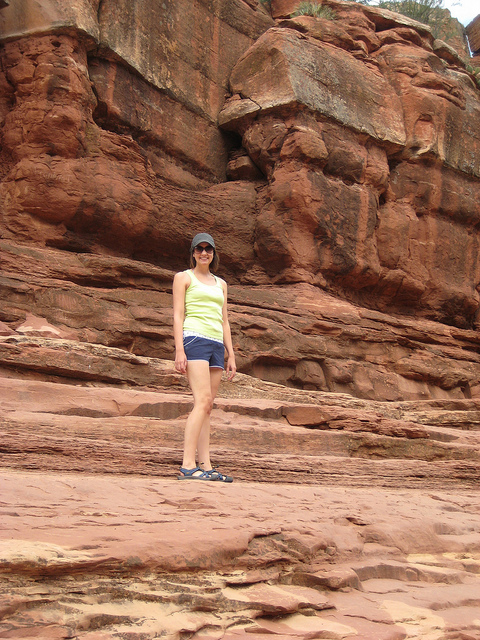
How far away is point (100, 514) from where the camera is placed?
Result: 3.63 metres

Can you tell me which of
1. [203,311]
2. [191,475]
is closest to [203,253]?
[203,311]

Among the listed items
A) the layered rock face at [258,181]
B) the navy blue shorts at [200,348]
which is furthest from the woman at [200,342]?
the layered rock face at [258,181]

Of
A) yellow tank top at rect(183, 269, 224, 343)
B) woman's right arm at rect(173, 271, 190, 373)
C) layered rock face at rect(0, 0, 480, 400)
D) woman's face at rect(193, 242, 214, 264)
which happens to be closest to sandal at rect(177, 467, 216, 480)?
woman's right arm at rect(173, 271, 190, 373)

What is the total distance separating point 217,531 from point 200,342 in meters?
1.92

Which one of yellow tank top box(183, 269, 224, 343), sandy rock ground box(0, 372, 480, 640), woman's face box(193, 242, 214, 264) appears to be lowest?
sandy rock ground box(0, 372, 480, 640)

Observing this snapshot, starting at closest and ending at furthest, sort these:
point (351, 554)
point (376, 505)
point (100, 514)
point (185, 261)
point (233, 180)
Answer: point (100, 514), point (351, 554), point (376, 505), point (185, 261), point (233, 180)

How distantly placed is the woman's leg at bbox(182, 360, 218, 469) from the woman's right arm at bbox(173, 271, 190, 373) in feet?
0.33

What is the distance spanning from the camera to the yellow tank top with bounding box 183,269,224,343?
5.30 m

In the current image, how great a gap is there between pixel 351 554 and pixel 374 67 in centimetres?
1581

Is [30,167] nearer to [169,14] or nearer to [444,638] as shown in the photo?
[169,14]

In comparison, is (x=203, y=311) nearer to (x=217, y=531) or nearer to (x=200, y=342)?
(x=200, y=342)

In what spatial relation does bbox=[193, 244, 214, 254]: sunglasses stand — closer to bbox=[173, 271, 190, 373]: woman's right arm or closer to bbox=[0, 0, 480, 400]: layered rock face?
bbox=[173, 271, 190, 373]: woman's right arm

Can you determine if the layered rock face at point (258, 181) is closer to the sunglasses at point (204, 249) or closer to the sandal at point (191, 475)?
the sunglasses at point (204, 249)

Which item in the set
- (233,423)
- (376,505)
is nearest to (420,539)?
(376,505)
